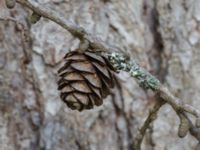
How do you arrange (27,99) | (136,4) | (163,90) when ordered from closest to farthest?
(163,90)
(27,99)
(136,4)

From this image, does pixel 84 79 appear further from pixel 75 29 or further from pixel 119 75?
pixel 119 75

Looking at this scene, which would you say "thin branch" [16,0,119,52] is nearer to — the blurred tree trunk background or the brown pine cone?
the brown pine cone

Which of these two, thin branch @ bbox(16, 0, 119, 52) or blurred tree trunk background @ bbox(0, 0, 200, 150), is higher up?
thin branch @ bbox(16, 0, 119, 52)

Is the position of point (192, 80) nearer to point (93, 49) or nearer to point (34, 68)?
point (34, 68)

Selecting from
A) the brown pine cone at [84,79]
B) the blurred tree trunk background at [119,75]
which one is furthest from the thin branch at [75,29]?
the blurred tree trunk background at [119,75]

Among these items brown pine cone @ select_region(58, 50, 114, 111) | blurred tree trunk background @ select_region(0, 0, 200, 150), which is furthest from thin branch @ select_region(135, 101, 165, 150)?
blurred tree trunk background @ select_region(0, 0, 200, 150)

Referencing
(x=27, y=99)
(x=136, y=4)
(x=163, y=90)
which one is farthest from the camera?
(x=136, y=4)

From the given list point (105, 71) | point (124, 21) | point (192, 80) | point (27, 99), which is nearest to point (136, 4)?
point (124, 21)
